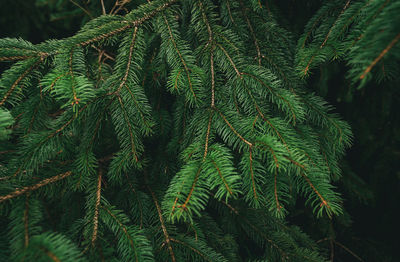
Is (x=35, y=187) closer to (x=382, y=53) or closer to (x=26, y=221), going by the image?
(x=26, y=221)

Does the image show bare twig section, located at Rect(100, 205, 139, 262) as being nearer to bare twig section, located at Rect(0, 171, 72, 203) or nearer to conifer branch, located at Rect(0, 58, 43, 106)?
bare twig section, located at Rect(0, 171, 72, 203)

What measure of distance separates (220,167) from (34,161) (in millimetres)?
666

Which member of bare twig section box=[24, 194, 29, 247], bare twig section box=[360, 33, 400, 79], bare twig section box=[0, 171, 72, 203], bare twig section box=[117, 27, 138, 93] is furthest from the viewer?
bare twig section box=[117, 27, 138, 93]

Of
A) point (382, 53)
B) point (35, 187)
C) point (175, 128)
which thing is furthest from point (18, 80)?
point (382, 53)

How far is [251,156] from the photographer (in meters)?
0.86

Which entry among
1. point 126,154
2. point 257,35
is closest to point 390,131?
point 257,35

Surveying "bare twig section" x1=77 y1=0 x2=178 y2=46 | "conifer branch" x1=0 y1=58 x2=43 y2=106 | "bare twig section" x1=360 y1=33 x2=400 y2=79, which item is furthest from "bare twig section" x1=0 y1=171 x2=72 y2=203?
"bare twig section" x1=360 y1=33 x2=400 y2=79

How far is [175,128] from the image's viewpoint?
1201 mm

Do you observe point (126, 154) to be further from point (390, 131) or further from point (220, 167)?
point (390, 131)

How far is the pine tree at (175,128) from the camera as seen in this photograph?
0.78 metres

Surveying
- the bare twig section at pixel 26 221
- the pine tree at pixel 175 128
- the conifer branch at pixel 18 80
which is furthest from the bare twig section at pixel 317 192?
the conifer branch at pixel 18 80

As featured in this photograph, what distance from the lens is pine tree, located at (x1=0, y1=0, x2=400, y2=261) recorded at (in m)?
0.78

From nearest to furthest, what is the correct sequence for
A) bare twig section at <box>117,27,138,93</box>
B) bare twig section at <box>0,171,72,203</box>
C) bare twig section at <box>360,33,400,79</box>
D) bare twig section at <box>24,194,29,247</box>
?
1. bare twig section at <box>360,33,400,79</box>
2. bare twig section at <box>24,194,29,247</box>
3. bare twig section at <box>0,171,72,203</box>
4. bare twig section at <box>117,27,138,93</box>

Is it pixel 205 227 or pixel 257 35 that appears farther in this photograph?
pixel 205 227
